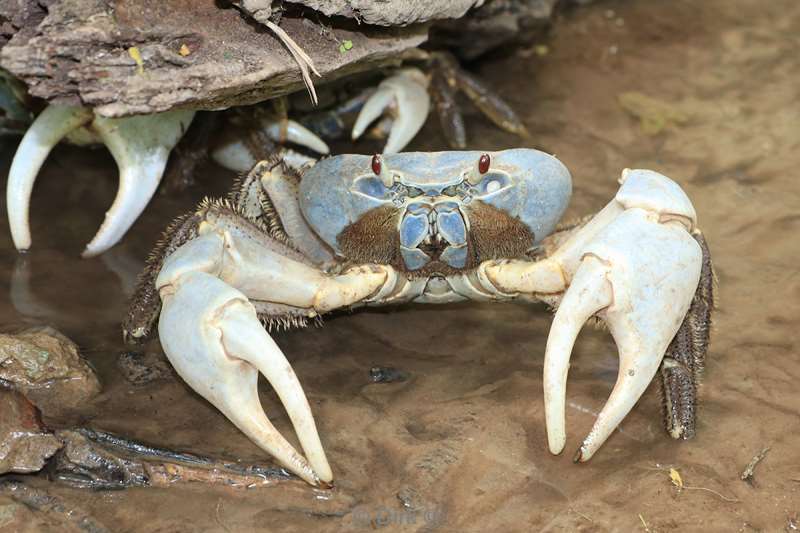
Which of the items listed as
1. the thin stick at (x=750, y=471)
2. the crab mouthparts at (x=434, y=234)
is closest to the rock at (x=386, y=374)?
the crab mouthparts at (x=434, y=234)

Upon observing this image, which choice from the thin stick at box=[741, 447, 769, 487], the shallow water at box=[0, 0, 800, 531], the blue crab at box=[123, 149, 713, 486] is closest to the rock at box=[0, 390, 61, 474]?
the shallow water at box=[0, 0, 800, 531]

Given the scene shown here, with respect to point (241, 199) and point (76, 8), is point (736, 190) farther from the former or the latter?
point (76, 8)

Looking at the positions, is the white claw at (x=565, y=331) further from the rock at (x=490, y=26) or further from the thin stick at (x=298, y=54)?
the rock at (x=490, y=26)

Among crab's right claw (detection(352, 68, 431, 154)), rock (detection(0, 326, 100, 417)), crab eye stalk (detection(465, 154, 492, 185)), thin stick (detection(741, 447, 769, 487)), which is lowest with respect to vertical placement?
thin stick (detection(741, 447, 769, 487))

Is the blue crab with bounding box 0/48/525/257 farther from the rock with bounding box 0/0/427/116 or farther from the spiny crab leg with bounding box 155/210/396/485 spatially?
the spiny crab leg with bounding box 155/210/396/485

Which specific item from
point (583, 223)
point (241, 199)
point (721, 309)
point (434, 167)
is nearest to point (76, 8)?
point (241, 199)

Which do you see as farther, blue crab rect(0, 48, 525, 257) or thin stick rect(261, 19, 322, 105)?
blue crab rect(0, 48, 525, 257)

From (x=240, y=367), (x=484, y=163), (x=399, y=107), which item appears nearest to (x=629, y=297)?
(x=484, y=163)
